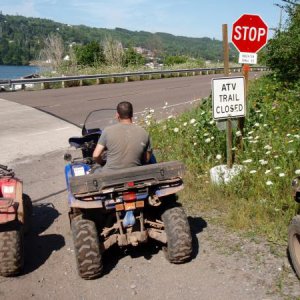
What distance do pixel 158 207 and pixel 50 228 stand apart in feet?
5.54

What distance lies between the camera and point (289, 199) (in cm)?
544

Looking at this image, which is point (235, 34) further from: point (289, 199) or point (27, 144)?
point (27, 144)

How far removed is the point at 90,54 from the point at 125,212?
Result: 33.7m

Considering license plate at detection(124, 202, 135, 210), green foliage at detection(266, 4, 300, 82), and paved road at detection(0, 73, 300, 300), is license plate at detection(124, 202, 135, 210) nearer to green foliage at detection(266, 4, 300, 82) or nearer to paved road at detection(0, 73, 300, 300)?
paved road at detection(0, 73, 300, 300)

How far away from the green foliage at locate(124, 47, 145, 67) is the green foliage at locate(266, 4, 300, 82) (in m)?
22.1

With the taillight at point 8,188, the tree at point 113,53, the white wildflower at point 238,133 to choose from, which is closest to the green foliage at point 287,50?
the white wildflower at point 238,133

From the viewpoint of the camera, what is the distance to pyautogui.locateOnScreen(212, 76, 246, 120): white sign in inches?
253

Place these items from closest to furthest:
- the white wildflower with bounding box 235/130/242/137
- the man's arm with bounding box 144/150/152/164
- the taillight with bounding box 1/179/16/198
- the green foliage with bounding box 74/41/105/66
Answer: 1. the man's arm with bounding box 144/150/152/164
2. the taillight with bounding box 1/179/16/198
3. the white wildflower with bounding box 235/130/242/137
4. the green foliage with bounding box 74/41/105/66

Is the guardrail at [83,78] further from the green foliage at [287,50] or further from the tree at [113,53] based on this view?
the green foliage at [287,50]

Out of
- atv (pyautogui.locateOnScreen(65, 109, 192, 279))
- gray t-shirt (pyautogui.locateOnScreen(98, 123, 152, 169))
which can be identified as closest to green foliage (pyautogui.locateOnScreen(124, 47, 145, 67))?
gray t-shirt (pyautogui.locateOnScreen(98, 123, 152, 169))

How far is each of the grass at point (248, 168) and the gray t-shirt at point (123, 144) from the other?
1591 millimetres

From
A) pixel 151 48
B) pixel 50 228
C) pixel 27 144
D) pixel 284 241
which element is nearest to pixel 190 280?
pixel 284 241

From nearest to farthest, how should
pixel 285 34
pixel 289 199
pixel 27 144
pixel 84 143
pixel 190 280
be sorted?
pixel 190 280 → pixel 289 199 → pixel 84 143 → pixel 27 144 → pixel 285 34

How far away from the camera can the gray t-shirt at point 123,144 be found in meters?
4.67
